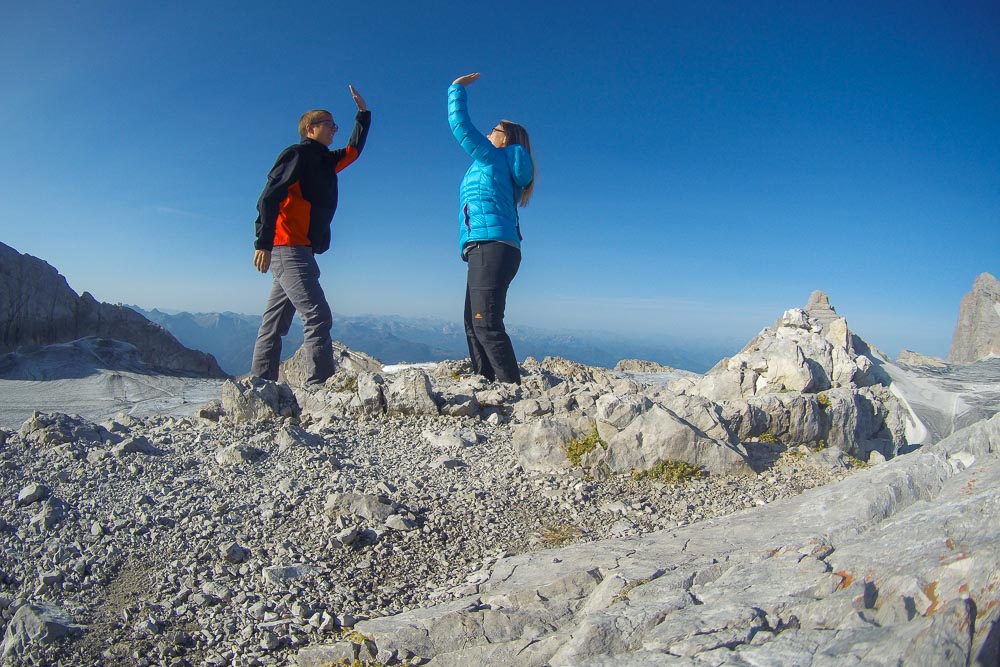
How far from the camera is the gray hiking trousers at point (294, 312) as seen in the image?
7.87 metres

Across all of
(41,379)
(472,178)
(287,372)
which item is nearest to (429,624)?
(472,178)

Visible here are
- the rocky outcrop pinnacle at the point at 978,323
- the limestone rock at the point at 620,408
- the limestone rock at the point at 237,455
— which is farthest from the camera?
the rocky outcrop pinnacle at the point at 978,323

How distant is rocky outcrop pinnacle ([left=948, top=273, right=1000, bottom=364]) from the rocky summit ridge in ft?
65.9

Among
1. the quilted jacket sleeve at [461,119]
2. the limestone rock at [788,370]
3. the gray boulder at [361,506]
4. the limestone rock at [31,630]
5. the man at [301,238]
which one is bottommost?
the limestone rock at [31,630]

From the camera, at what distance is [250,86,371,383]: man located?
7.65 meters

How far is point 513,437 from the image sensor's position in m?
6.24

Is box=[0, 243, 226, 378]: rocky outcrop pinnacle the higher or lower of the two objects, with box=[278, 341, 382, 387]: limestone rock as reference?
higher

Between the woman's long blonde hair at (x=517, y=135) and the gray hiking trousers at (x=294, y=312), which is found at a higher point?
the woman's long blonde hair at (x=517, y=135)

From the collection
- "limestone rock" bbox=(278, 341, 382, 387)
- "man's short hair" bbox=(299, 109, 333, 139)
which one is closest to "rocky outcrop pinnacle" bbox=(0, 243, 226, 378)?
"limestone rock" bbox=(278, 341, 382, 387)

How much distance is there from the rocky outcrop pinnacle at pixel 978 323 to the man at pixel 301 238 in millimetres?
24061

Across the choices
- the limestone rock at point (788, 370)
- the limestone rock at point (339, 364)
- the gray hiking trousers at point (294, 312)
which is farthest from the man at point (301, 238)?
the limestone rock at point (788, 370)

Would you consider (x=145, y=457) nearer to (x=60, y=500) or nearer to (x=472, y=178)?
(x=60, y=500)

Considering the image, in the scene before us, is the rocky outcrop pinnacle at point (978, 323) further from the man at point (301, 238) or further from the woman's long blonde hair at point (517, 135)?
the man at point (301, 238)

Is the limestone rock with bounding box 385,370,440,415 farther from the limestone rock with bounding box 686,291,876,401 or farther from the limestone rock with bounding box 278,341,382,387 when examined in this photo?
the limestone rock with bounding box 278,341,382,387
